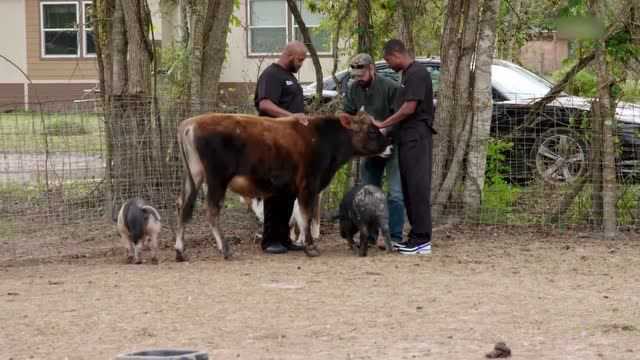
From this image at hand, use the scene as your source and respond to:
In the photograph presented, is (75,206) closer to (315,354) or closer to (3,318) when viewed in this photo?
(3,318)

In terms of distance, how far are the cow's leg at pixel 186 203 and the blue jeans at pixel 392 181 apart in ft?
5.88

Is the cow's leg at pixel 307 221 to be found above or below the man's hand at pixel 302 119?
below

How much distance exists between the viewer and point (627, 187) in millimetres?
13328

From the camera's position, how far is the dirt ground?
7906 mm

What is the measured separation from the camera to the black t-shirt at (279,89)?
39.5 ft

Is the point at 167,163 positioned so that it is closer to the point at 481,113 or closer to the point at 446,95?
the point at 446,95

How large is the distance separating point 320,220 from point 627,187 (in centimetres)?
325

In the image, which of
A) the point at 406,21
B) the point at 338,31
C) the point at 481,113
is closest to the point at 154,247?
the point at 481,113

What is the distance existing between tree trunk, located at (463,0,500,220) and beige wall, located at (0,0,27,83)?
973 inches

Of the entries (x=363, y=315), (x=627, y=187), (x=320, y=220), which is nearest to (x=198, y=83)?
(x=320, y=220)

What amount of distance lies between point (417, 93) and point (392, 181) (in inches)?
44.6

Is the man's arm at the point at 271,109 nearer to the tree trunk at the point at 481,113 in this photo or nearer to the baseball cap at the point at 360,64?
the baseball cap at the point at 360,64

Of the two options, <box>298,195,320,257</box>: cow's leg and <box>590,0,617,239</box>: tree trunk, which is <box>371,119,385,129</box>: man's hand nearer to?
<box>298,195,320,257</box>: cow's leg

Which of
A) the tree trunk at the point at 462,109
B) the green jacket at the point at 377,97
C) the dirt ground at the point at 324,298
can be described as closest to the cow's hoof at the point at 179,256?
the dirt ground at the point at 324,298
